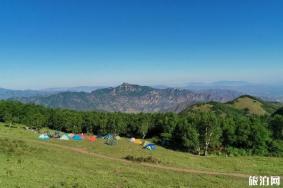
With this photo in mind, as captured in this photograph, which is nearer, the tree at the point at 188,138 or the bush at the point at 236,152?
the bush at the point at 236,152

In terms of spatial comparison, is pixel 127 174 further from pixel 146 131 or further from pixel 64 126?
pixel 64 126

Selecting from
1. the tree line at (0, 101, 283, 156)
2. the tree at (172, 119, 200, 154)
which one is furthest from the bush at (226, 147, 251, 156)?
the tree at (172, 119, 200, 154)

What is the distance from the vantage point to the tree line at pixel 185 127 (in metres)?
96.2

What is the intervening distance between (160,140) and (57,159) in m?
Answer: 68.2

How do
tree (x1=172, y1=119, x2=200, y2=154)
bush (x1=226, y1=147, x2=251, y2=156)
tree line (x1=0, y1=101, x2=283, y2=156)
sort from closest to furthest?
bush (x1=226, y1=147, x2=251, y2=156), tree (x1=172, y1=119, x2=200, y2=154), tree line (x1=0, y1=101, x2=283, y2=156)

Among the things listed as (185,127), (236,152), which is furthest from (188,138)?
(236,152)

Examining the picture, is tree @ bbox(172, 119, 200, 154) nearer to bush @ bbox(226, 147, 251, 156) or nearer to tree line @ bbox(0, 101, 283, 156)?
tree line @ bbox(0, 101, 283, 156)

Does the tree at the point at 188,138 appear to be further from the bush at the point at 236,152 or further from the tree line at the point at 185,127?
the bush at the point at 236,152

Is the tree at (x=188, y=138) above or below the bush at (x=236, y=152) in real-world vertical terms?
above

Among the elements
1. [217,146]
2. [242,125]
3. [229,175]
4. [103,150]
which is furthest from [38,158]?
[242,125]

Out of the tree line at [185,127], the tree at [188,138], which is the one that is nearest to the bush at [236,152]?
the tree line at [185,127]

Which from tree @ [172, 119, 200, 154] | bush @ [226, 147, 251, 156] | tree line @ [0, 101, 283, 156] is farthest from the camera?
tree line @ [0, 101, 283, 156]

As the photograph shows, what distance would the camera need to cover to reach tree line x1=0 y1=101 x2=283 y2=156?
316 feet

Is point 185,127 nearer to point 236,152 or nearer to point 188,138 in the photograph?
point 188,138
